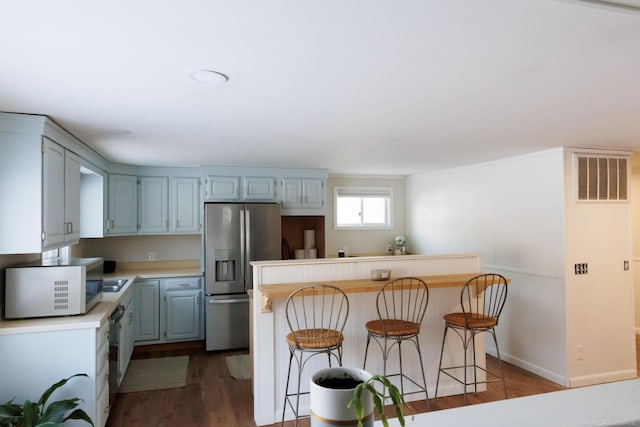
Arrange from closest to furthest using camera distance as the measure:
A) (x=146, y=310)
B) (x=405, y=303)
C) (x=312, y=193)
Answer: (x=405, y=303), (x=146, y=310), (x=312, y=193)

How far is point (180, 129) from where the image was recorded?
3021 millimetres

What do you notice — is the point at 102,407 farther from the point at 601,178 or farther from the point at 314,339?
the point at 601,178

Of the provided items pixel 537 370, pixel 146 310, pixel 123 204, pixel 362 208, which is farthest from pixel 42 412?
pixel 362 208

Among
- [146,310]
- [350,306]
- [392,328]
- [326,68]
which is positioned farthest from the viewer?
[146,310]

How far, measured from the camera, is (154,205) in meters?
5.16

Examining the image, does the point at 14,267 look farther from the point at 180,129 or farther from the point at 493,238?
the point at 493,238

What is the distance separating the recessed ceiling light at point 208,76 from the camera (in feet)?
6.04

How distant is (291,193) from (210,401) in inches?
108

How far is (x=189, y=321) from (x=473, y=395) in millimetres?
3293

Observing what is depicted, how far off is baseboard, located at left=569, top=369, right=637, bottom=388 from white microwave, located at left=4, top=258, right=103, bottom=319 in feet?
14.0

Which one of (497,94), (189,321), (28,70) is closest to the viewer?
(28,70)

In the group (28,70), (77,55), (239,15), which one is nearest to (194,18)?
(239,15)

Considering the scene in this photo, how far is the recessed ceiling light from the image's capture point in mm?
1842

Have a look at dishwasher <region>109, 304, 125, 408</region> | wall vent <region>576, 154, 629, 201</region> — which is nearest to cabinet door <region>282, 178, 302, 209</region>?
dishwasher <region>109, 304, 125, 408</region>
